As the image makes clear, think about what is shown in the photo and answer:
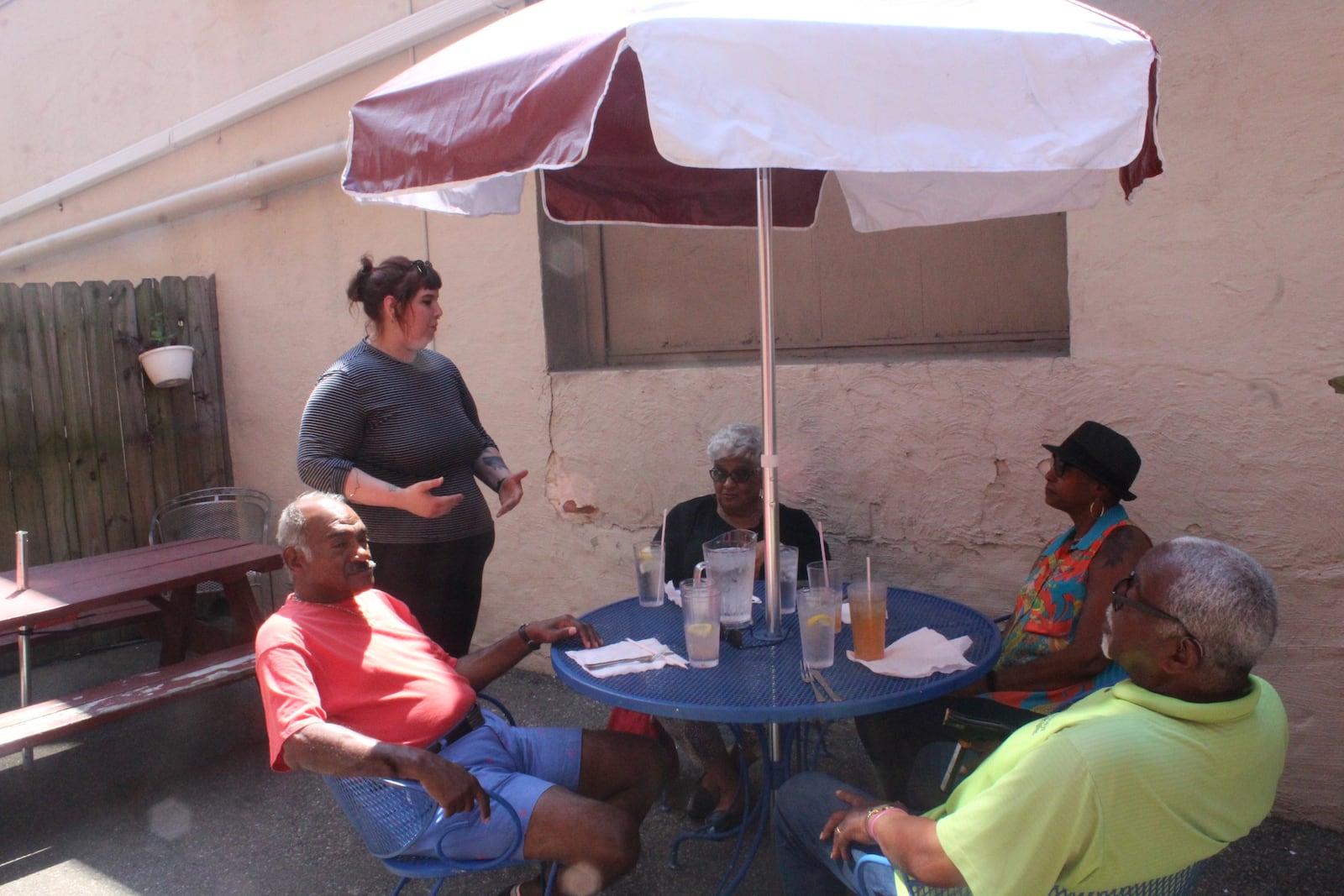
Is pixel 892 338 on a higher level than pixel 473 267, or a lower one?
lower

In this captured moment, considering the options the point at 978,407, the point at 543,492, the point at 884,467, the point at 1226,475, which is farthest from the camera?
the point at 543,492

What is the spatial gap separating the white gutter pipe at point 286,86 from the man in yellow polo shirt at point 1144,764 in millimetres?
3960

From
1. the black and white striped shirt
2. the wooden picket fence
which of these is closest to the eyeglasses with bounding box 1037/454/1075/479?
the black and white striped shirt

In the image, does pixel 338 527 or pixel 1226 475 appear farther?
pixel 1226 475

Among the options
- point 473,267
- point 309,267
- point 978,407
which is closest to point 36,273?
point 309,267

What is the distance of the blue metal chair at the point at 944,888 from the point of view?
4.98ft

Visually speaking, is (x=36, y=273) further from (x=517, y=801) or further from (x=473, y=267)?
(x=517, y=801)

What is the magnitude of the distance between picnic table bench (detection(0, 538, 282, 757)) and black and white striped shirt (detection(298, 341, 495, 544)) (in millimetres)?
1251

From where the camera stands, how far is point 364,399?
3055 mm

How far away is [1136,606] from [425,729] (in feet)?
5.24

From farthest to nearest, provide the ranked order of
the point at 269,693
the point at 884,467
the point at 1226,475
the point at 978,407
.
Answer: the point at 884,467 < the point at 978,407 < the point at 1226,475 < the point at 269,693

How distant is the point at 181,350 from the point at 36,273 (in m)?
4.21

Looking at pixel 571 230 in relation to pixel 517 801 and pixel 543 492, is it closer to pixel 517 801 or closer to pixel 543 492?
pixel 543 492

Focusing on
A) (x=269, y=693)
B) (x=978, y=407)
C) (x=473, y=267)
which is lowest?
(x=269, y=693)
